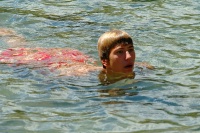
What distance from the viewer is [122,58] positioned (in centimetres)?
671

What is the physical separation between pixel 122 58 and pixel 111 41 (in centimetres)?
26

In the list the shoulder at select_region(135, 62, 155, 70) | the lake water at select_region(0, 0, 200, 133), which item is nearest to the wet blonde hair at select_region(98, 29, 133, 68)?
the lake water at select_region(0, 0, 200, 133)

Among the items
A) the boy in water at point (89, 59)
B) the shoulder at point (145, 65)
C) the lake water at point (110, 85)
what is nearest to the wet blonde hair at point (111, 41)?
the boy in water at point (89, 59)

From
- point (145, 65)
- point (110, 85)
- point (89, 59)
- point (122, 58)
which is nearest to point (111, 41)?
point (122, 58)

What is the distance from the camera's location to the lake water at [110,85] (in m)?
5.22

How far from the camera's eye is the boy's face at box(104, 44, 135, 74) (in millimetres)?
6663

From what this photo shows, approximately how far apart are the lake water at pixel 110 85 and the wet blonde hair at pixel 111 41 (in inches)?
14.4

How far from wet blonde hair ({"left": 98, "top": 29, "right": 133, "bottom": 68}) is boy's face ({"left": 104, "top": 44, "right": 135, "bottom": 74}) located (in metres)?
0.05

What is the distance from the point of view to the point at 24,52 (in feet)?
26.8

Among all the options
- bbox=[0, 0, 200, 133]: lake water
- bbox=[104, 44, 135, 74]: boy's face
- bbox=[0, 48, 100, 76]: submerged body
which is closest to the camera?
bbox=[0, 0, 200, 133]: lake water

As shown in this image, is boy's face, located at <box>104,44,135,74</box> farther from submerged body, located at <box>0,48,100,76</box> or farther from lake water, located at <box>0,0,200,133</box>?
submerged body, located at <box>0,48,100,76</box>

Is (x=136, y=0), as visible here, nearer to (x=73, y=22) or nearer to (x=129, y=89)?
(x=73, y=22)

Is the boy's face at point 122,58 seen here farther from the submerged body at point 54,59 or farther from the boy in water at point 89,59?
the submerged body at point 54,59

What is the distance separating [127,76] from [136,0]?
5.36 m
